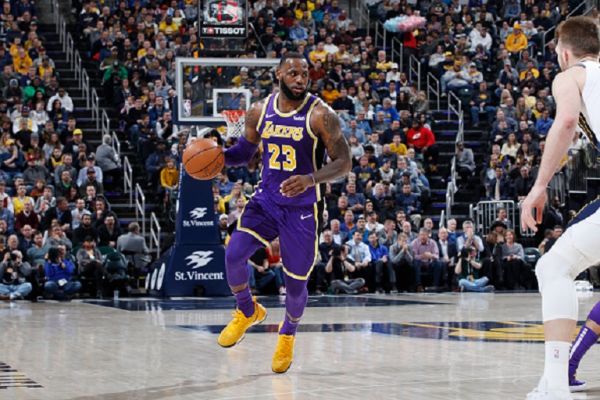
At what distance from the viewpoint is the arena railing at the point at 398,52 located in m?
26.3

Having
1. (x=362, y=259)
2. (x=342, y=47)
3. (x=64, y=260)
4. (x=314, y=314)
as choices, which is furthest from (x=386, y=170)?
(x=314, y=314)

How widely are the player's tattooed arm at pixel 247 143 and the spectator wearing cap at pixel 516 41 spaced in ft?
61.9

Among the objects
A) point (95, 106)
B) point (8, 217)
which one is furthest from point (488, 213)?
point (8, 217)

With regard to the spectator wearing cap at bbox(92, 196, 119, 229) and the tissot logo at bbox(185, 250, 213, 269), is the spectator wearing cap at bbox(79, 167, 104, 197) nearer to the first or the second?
the spectator wearing cap at bbox(92, 196, 119, 229)

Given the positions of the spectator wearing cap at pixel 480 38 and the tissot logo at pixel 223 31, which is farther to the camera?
the spectator wearing cap at pixel 480 38

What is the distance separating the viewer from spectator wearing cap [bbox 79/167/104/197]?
19.0m

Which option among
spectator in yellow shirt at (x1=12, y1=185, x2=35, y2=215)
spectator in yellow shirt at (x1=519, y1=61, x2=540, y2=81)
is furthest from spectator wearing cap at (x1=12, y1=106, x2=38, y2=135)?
spectator in yellow shirt at (x1=519, y1=61, x2=540, y2=81)

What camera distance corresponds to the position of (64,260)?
1684cm

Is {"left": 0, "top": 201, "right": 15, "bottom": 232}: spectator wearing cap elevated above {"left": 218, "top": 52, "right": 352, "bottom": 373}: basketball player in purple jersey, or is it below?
below

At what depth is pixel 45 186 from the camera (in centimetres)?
1861

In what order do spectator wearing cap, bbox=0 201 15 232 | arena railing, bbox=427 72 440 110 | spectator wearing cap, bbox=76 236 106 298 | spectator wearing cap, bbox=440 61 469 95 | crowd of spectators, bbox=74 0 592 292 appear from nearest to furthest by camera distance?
spectator wearing cap, bbox=76 236 106 298, spectator wearing cap, bbox=0 201 15 232, crowd of spectators, bbox=74 0 592 292, spectator wearing cap, bbox=440 61 469 95, arena railing, bbox=427 72 440 110

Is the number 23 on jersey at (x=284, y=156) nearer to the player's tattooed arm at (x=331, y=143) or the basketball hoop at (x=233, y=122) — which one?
the player's tattooed arm at (x=331, y=143)

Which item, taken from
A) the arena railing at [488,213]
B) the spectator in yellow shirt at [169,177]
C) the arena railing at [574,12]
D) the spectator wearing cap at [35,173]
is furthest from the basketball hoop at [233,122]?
the arena railing at [574,12]

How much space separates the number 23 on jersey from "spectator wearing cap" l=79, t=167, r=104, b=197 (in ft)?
37.5
